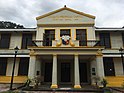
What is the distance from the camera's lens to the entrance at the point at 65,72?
52.1 feet

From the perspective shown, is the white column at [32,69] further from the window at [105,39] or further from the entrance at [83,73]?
the window at [105,39]

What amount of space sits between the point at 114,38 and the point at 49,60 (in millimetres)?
8765

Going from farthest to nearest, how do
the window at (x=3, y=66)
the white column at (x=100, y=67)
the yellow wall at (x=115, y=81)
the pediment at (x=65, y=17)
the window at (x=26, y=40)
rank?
the window at (x=26, y=40)
the window at (x=3, y=66)
the pediment at (x=65, y=17)
the yellow wall at (x=115, y=81)
the white column at (x=100, y=67)

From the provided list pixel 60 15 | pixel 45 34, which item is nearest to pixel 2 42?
pixel 45 34

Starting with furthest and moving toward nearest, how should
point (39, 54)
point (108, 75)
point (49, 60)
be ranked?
1. point (49, 60)
2. point (108, 75)
3. point (39, 54)

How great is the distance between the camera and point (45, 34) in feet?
52.5

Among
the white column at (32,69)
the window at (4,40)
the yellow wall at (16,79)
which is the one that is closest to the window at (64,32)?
the white column at (32,69)

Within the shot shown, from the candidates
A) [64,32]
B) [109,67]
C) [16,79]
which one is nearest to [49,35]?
[64,32]

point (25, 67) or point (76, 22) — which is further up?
point (76, 22)

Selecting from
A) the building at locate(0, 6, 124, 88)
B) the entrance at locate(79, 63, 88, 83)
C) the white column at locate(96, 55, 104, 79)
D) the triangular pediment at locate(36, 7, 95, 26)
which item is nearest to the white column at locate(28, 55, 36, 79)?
the building at locate(0, 6, 124, 88)

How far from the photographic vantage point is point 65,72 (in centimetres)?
1609

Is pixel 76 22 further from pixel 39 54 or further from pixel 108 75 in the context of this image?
pixel 108 75

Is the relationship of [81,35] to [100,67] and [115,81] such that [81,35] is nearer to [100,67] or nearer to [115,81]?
[100,67]

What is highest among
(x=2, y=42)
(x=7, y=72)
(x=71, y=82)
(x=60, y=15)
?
(x=60, y=15)
